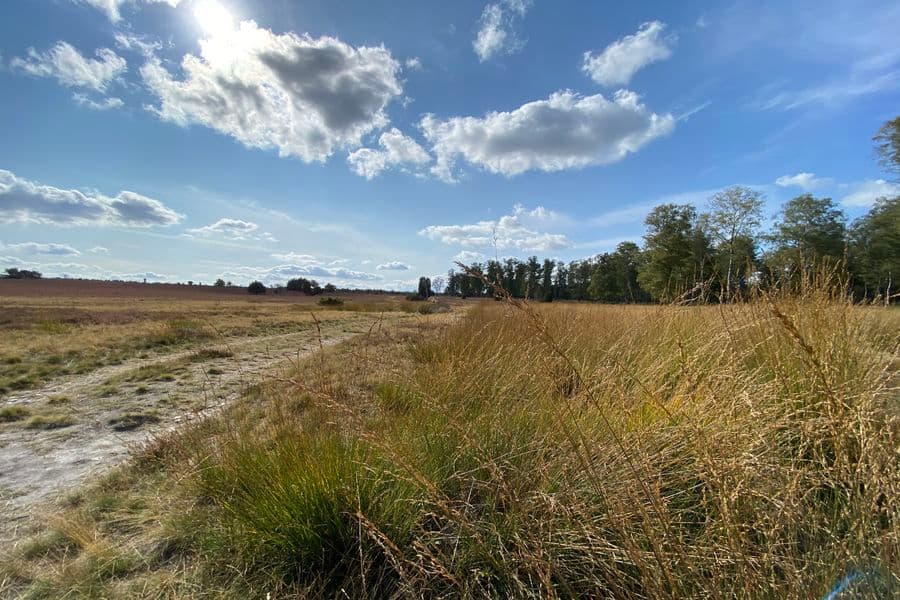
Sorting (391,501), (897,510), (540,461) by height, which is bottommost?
(391,501)

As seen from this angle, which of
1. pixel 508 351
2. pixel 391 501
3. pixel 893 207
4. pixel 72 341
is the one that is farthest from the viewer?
pixel 893 207

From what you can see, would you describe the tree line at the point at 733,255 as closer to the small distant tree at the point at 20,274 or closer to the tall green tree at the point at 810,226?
the tall green tree at the point at 810,226

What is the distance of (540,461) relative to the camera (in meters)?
1.82

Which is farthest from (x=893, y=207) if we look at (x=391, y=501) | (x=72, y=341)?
(x=72, y=341)

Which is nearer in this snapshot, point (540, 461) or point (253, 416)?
point (540, 461)

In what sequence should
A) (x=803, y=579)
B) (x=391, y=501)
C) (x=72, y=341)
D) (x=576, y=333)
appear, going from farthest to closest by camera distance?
(x=72, y=341) → (x=576, y=333) → (x=391, y=501) → (x=803, y=579)

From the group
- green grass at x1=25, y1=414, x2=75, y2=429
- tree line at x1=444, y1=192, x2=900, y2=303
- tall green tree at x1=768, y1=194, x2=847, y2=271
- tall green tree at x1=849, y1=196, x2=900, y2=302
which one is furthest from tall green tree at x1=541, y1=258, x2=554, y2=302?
tall green tree at x1=768, y1=194, x2=847, y2=271

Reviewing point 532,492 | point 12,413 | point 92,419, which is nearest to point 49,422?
point 92,419

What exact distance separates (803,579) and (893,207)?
32451mm

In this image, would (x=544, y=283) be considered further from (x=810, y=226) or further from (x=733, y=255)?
(x=810, y=226)

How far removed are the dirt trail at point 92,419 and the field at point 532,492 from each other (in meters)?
0.38

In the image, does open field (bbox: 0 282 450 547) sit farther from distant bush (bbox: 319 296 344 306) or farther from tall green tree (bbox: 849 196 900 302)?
distant bush (bbox: 319 296 344 306)

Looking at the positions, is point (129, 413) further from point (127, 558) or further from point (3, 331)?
point (3, 331)

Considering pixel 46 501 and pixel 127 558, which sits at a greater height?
pixel 127 558
